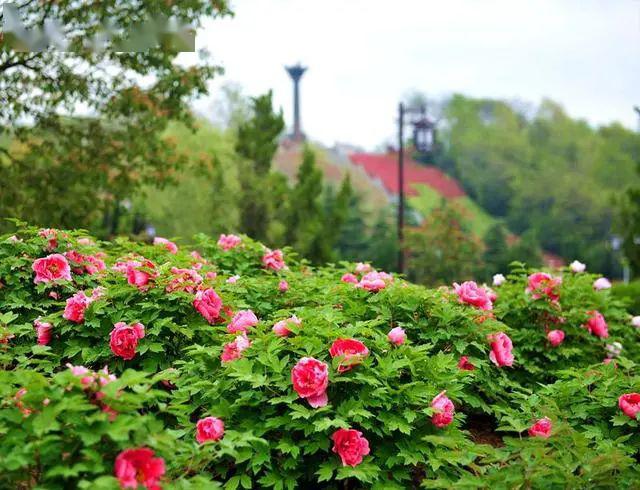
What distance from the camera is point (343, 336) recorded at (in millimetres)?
4055

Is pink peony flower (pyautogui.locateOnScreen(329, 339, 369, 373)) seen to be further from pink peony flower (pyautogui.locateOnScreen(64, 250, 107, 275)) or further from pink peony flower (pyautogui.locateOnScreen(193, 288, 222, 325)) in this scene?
pink peony flower (pyautogui.locateOnScreen(64, 250, 107, 275))

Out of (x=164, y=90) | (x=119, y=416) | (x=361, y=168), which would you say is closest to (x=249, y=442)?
(x=119, y=416)

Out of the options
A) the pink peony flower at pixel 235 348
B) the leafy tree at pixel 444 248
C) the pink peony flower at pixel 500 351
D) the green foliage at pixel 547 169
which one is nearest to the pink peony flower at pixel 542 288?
the pink peony flower at pixel 500 351

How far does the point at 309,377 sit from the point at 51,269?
6.86ft

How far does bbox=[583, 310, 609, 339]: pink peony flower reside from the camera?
627cm

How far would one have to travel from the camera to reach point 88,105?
39.5 ft

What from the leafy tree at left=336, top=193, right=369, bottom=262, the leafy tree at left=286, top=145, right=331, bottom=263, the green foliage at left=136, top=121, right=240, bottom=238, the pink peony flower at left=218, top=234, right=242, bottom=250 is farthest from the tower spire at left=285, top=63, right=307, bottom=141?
the pink peony flower at left=218, top=234, right=242, bottom=250

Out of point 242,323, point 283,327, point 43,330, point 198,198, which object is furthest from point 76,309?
point 198,198

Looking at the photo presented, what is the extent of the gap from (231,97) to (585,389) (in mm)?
36768

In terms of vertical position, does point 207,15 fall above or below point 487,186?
above

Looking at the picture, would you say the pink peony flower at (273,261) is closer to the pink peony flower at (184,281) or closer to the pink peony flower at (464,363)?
the pink peony flower at (184,281)

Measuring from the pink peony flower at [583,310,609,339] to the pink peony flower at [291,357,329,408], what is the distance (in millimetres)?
3194

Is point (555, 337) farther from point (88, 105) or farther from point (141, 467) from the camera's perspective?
point (88, 105)

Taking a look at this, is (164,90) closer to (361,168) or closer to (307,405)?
(307,405)
